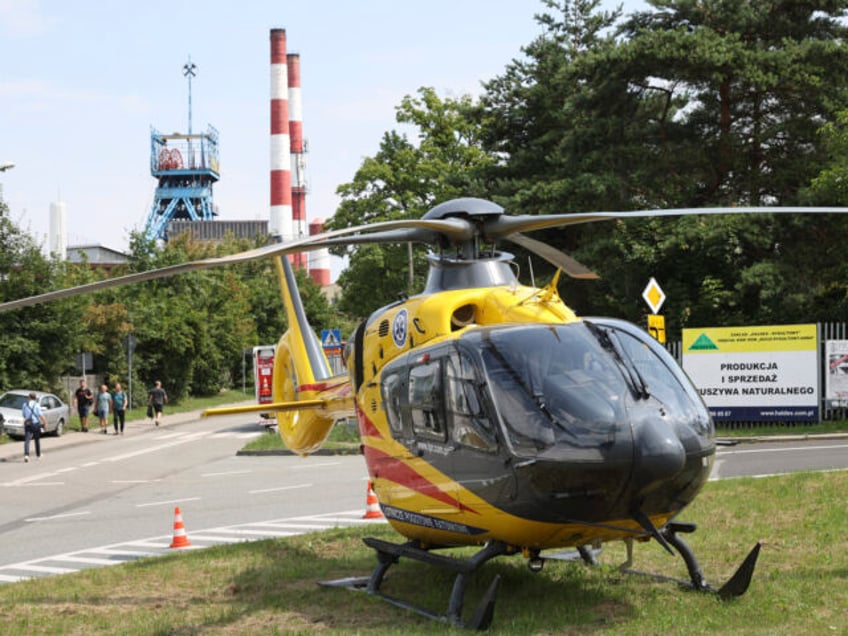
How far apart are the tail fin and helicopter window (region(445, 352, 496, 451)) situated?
3.33 meters

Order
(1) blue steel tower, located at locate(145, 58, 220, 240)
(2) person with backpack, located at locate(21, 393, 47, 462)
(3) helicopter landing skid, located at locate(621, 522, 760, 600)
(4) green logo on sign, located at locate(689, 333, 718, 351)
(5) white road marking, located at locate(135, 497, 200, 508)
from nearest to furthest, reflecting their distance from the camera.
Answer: (3) helicopter landing skid, located at locate(621, 522, 760, 600) < (5) white road marking, located at locate(135, 497, 200, 508) < (4) green logo on sign, located at locate(689, 333, 718, 351) < (2) person with backpack, located at locate(21, 393, 47, 462) < (1) blue steel tower, located at locate(145, 58, 220, 240)

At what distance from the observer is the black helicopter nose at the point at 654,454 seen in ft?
24.9

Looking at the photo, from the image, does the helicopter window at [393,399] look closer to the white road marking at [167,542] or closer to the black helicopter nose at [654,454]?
the black helicopter nose at [654,454]

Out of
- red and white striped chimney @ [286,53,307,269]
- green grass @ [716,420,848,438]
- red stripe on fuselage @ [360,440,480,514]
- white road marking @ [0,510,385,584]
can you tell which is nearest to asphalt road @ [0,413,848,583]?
white road marking @ [0,510,385,584]

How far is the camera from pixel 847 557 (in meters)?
10.1

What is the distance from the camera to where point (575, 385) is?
7883 millimetres

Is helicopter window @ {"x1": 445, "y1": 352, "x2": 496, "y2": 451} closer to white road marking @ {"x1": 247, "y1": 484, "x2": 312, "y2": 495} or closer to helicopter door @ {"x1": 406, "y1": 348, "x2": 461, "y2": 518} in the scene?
helicopter door @ {"x1": 406, "y1": 348, "x2": 461, "y2": 518}

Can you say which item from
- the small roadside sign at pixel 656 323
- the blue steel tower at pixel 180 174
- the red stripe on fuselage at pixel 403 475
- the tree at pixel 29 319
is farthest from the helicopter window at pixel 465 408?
the blue steel tower at pixel 180 174

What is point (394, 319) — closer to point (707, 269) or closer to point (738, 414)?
point (738, 414)

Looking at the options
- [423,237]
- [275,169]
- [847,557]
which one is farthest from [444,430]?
[275,169]

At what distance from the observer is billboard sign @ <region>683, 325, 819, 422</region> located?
82.3ft

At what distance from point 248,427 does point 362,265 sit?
44.0 ft

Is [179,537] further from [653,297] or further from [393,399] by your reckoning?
[653,297]

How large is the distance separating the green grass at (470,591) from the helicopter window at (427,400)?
159 centimetres
